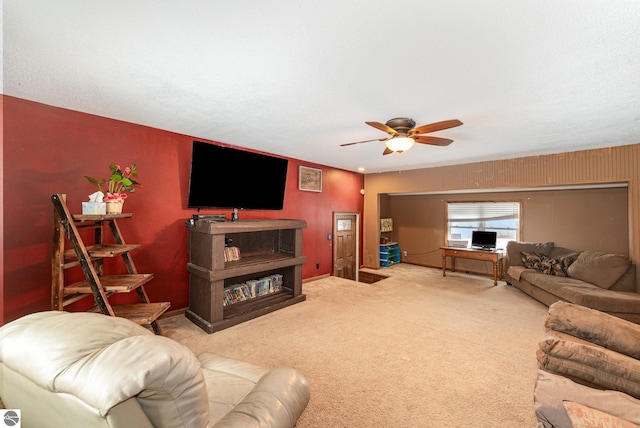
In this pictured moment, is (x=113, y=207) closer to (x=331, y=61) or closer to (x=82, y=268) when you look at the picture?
(x=82, y=268)

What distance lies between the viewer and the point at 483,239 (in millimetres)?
5906

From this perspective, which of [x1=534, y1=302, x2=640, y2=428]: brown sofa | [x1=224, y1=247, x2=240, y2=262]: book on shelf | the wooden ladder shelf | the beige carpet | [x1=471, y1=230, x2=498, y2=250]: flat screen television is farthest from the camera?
[x1=471, y1=230, x2=498, y2=250]: flat screen television

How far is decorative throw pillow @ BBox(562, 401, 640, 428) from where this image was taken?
97 centimetres

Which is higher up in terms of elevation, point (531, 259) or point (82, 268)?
point (82, 268)

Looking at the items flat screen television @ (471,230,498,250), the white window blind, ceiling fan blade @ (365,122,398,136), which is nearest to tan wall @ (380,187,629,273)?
the white window blind

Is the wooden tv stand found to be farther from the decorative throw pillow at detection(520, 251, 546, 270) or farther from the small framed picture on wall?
the decorative throw pillow at detection(520, 251, 546, 270)

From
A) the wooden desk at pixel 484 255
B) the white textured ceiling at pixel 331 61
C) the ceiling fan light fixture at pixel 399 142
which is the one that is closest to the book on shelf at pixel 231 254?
the white textured ceiling at pixel 331 61

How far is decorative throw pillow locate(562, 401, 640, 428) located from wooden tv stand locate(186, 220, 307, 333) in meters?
3.03

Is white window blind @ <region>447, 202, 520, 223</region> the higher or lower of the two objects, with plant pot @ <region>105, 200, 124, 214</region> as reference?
higher

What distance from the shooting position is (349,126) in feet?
10.1

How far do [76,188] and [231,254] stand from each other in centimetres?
182

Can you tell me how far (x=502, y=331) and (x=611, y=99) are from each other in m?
2.63

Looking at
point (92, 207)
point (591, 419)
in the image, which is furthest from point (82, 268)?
point (591, 419)

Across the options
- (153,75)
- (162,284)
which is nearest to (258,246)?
(162,284)
